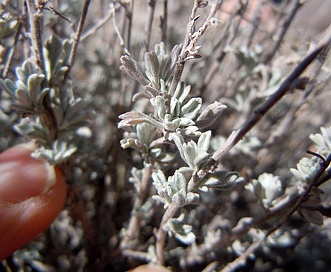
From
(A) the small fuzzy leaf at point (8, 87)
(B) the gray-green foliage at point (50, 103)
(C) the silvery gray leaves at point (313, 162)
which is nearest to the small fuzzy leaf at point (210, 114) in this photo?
(C) the silvery gray leaves at point (313, 162)

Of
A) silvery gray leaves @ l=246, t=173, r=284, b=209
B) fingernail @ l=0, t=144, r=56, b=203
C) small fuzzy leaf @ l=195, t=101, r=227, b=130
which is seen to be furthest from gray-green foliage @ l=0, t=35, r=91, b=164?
silvery gray leaves @ l=246, t=173, r=284, b=209

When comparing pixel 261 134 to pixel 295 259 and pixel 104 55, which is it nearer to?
pixel 295 259

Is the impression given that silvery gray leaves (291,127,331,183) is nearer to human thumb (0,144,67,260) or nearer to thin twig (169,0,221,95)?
thin twig (169,0,221,95)

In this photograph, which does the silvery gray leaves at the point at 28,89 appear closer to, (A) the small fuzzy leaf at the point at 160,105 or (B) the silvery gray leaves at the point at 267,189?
(A) the small fuzzy leaf at the point at 160,105

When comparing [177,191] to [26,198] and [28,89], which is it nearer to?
[28,89]

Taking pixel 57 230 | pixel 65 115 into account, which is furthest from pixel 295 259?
pixel 65 115
